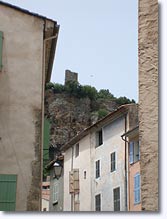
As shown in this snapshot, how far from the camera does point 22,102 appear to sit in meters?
13.0

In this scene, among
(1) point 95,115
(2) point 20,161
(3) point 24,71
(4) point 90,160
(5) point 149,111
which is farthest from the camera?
(1) point 95,115

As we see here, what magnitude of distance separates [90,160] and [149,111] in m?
23.9

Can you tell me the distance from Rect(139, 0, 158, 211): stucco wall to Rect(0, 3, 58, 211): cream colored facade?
8.57 metres

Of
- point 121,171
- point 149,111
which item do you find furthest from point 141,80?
point 121,171

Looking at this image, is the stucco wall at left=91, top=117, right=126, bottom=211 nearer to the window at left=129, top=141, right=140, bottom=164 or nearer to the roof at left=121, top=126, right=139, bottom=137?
the window at left=129, top=141, right=140, bottom=164

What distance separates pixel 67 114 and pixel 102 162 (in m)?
43.6

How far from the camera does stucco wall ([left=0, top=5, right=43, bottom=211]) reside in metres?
12.3

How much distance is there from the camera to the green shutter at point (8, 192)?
38.7 feet

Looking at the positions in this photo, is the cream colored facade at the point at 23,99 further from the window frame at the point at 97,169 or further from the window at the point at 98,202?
the window at the point at 98,202

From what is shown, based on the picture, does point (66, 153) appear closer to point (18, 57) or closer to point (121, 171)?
point (121, 171)

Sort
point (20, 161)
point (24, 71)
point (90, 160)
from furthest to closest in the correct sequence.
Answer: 1. point (90, 160)
2. point (24, 71)
3. point (20, 161)

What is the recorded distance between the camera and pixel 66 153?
31.6m

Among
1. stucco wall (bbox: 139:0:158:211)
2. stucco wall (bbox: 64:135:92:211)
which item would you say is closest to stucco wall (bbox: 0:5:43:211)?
stucco wall (bbox: 139:0:158:211)

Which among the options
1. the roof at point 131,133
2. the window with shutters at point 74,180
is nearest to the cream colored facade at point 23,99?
the roof at point 131,133
